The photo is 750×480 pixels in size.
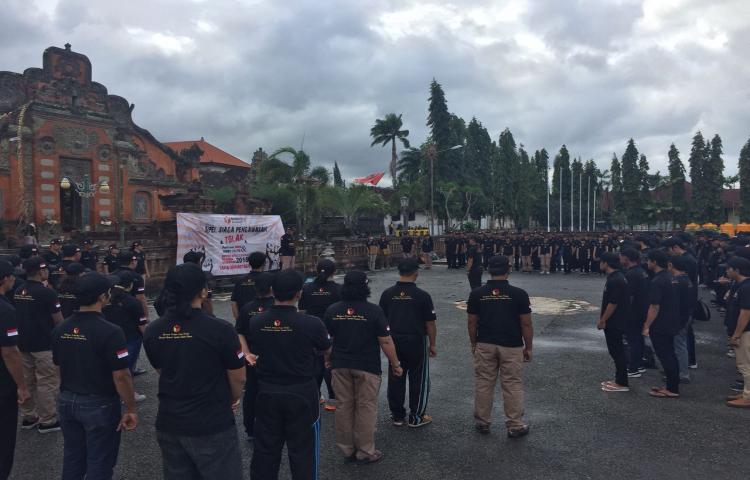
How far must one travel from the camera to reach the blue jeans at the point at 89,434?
3596 mm

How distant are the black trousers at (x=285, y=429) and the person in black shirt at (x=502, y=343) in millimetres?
2334

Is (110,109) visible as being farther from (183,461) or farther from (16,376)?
(183,461)

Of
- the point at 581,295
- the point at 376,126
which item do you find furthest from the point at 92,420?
the point at 376,126

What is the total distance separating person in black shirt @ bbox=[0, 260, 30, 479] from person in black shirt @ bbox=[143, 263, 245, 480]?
6.01ft

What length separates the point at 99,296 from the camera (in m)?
3.70

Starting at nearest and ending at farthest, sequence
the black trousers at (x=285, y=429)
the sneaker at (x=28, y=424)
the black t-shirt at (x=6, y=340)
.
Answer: the black trousers at (x=285, y=429), the black t-shirt at (x=6, y=340), the sneaker at (x=28, y=424)

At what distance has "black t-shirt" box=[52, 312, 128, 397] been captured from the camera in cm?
354

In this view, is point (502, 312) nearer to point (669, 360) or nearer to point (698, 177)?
point (669, 360)

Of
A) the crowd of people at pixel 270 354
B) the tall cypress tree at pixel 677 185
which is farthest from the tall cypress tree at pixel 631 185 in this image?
the crowd of people at pixel 270 354

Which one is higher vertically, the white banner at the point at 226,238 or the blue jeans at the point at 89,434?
the white banner at the point at 226,238

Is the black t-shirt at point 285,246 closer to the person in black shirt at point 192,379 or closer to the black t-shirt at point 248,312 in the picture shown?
the black t-shirt at point 248,312

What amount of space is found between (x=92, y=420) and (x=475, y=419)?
3.81 m

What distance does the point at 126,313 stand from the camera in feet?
A: 21.2

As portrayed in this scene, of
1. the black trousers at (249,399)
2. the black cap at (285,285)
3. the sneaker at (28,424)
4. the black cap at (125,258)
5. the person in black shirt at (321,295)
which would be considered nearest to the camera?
the black cap at (285,285)
